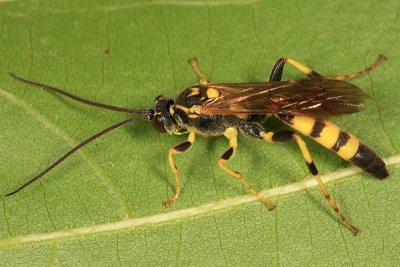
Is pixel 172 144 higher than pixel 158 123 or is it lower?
lower

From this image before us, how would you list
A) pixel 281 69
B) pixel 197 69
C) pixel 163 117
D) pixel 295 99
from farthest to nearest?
pixel 197 69 → pixel 281 69 → pixel 163 117 → pixel 295 99

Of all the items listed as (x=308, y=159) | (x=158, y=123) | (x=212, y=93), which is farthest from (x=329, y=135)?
(x=158, y=123)

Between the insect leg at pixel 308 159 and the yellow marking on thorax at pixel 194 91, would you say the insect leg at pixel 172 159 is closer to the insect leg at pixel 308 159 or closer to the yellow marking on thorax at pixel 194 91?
the yellow marking on thorax at pixel 194 91

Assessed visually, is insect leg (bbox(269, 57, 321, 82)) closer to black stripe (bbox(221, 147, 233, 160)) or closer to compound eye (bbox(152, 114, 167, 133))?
black stripe (bbox(221, 147, 233, 160))

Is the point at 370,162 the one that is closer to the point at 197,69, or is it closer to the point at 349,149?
the point at 349,149

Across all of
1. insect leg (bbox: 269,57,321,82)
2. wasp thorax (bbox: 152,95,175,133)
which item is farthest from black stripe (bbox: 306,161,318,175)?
wasp thorax (bbox: 152,95,175,133)

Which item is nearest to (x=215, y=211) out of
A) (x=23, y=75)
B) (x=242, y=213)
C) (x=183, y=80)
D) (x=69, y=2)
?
→ (x=242, y=213)
